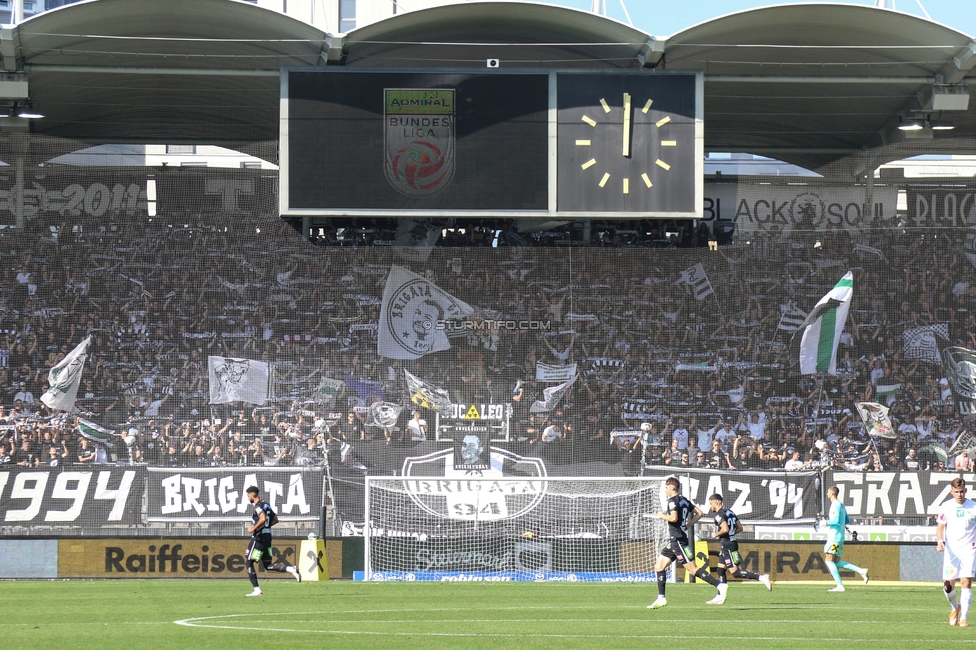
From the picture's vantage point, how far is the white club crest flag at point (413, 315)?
999 inches

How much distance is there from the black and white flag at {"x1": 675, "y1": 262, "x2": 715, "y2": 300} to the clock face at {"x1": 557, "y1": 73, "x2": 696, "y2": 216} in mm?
4266

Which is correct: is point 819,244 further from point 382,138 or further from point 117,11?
point 117,11

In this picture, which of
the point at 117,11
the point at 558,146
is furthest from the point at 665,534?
the point at 117,11

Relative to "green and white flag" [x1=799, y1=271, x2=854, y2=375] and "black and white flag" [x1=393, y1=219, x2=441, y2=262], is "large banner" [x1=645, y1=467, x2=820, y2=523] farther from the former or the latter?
"black and white flag" [x1=393, y1=219, x2=441, y2=262]

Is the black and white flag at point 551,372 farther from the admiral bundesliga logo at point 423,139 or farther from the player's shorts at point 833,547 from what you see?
the player's shorts at point 833,547

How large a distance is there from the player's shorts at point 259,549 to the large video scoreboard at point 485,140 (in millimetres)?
6713

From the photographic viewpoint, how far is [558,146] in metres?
21.9

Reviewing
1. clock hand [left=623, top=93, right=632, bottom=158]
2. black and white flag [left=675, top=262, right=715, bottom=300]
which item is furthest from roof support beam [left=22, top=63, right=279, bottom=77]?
black and white flag [left=675, top=262, right=715, bottom=300]

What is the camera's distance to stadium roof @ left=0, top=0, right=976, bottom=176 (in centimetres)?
2188

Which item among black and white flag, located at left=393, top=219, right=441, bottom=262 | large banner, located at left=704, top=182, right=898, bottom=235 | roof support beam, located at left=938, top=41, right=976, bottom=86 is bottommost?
black and white flag, located at left=393, top=219, right=441, bottom=262

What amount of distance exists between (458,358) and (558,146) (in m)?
5.25

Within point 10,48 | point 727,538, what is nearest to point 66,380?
point 10,48

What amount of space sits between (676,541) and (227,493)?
10238 millimetres

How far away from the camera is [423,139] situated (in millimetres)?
21797
